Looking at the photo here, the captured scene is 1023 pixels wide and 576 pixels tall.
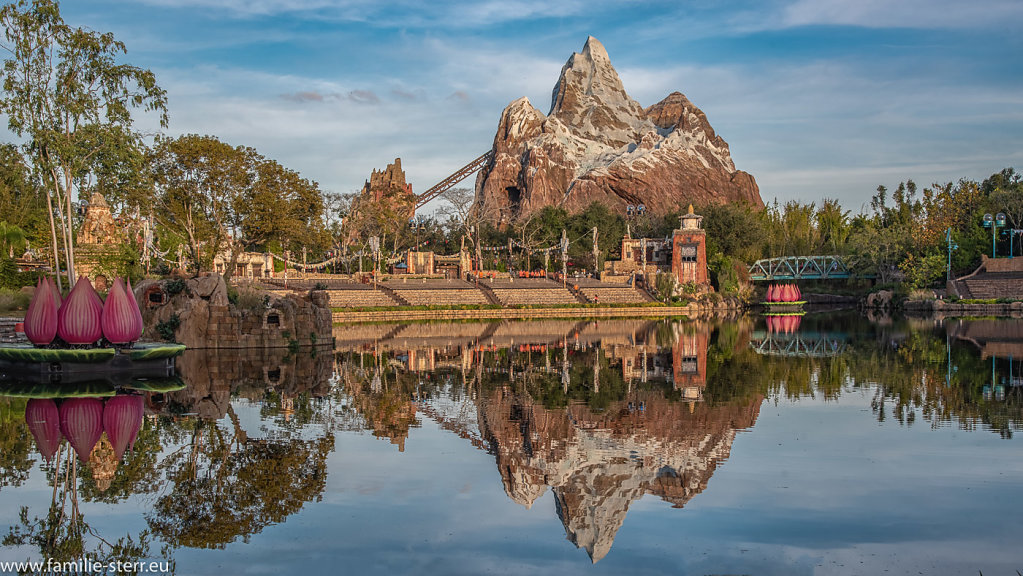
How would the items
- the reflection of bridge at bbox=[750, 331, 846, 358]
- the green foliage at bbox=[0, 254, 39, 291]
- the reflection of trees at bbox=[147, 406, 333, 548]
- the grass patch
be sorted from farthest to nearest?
1. the green foliage at bbox=[0, 254, 39, 291]
2. the grass patch
3. the reflection of bridge at bbox=[750, 331, 846, 358]
4. the reflection of trees at bbox=[147, 406, 333, 548]

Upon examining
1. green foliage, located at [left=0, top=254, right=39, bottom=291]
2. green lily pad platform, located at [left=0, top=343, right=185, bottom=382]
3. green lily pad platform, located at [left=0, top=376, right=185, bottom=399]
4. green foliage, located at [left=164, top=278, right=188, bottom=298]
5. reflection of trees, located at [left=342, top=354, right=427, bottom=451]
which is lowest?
reflection of trees, located at [left=342, top=354, right=427, bottom=451]

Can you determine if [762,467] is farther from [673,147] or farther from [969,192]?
[673,147]

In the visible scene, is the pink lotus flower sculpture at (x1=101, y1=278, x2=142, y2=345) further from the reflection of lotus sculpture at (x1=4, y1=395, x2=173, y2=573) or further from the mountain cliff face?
the mountain cliff face

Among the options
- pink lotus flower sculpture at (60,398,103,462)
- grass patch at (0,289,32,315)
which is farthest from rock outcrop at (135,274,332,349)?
pink lotus flower sculpture at (60,398,103,462)

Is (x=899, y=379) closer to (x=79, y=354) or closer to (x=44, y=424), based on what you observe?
(x=44, y=424)

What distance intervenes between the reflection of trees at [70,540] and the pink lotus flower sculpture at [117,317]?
448 inches

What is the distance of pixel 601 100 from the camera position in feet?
447

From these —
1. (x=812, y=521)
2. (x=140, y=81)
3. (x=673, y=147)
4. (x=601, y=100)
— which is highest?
(x=601, y=100)

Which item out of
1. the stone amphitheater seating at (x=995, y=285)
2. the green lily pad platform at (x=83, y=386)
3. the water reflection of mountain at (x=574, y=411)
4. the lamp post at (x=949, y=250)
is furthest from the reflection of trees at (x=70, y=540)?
the lamp post at (x=949, y=250)

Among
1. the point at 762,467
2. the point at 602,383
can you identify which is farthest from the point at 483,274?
the point at 762,467

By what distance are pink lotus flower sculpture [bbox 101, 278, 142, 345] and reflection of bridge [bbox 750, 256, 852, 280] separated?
222ft

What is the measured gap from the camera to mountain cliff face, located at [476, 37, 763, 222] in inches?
4532

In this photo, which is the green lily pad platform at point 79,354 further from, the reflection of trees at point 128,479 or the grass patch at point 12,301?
the grass patch at point 12,301

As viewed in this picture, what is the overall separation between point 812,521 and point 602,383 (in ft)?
36.0
